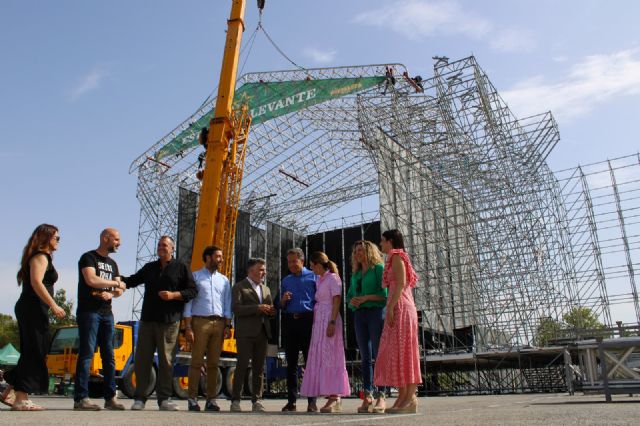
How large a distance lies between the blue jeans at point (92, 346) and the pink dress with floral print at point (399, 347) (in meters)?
2.23

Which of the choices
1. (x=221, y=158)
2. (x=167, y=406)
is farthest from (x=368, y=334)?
(x=221, y=158)

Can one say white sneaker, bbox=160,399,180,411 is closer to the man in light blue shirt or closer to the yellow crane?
the man in light blue shirt

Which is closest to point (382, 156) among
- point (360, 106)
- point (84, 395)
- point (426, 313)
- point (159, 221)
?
point (360, 106)

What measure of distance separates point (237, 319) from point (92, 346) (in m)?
1.19

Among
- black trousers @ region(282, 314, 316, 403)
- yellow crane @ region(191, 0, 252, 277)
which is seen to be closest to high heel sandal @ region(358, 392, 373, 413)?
black trousers @ region(282, 314, 316, 403)

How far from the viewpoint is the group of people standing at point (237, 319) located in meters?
4.42

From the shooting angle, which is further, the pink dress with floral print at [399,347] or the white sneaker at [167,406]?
the white sneaker at [167,406]

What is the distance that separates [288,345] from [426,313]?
14750 millimetres

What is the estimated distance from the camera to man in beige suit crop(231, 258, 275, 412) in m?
5.13

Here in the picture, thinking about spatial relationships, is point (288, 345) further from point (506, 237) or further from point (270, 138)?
point (270, 138)

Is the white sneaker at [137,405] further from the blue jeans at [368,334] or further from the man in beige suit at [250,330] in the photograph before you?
the blue jeans at [368,334]

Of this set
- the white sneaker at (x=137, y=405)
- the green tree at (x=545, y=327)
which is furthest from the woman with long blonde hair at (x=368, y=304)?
the green tree at (x=545, y=327)

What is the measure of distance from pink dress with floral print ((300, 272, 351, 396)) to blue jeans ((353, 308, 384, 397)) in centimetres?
18

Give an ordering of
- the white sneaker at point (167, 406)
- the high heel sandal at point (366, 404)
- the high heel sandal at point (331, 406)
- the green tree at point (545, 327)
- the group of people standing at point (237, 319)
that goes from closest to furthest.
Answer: the group of people standing at point (237, 319) < the high heel sandal at point (366, 404) < the high heel sandal at point (331, 406) < the white sneaker at point (167, 406) < the green tree at point (545, 327)
